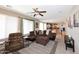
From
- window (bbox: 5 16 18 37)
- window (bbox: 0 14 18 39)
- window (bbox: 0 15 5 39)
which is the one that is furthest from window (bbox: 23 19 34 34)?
window (bbox: 0 15 5 39)

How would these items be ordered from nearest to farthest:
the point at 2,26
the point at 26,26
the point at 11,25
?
the point at 2,26 < the point at 11,25 < the point at 26,26

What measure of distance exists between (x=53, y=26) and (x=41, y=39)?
7.50 metres

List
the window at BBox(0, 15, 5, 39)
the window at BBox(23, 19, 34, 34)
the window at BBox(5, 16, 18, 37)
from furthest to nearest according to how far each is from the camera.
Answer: the window at BBox(23, 19, 34, 34)
the window at BBox(5, 16, 18, 37)
the window at BBox(0, 15, 5, 39)

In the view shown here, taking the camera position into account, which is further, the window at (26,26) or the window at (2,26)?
the window at (26,26)

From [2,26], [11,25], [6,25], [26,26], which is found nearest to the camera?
[2,26]

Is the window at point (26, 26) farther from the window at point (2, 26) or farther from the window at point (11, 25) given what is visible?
the window at point (2, 26)

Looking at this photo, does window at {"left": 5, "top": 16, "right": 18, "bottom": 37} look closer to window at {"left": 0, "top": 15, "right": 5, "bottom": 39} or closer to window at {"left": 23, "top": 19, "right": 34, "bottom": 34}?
window at {"left": 0, "top": 15, "right": 5, "bottom": 39}

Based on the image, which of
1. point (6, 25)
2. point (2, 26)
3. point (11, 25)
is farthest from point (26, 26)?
point (2, 26)

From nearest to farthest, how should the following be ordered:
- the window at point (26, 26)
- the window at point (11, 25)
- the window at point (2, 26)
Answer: the window at point (2, 26), the window at point (11, 25), the window at point (26, 26)

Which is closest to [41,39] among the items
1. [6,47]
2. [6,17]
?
[6,47]

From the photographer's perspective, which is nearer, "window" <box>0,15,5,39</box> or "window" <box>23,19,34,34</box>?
"window" <box>0,15,5,39</box>

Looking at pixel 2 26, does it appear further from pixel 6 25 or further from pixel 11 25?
pixel 11 25

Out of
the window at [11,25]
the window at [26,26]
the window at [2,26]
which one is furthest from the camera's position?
the window at [26,26]

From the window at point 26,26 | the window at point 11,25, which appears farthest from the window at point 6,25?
the window at point 26,26
